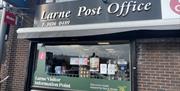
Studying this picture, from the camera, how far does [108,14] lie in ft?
22.8

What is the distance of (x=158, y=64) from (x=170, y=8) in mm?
1460

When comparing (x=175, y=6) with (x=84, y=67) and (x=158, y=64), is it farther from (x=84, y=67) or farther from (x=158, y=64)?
(x=84, y=67)

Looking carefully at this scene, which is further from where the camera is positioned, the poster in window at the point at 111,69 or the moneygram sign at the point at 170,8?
the poster in window at the point at 111,69

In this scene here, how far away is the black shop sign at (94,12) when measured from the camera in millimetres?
6492

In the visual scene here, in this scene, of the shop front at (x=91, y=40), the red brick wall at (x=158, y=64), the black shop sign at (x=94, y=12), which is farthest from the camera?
the black shop sign at (x=94, y=12)

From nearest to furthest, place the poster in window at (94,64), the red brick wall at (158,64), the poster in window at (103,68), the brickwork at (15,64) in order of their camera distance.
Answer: the red brick wall at (158,64) → the poster in window at (103,68) → the poster in window at (94,64) → the brickwork at (15,64)

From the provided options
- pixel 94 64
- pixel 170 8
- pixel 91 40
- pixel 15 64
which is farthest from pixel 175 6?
pixel 15 64

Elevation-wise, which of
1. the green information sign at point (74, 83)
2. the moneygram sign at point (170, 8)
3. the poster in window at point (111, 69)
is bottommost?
the green information sign at point (74, 83)

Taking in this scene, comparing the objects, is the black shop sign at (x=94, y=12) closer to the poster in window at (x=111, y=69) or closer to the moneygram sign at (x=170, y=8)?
the moneygram sign at (x=170, y=8)

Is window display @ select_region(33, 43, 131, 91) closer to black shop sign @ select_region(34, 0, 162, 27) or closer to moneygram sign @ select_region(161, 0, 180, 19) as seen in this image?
black shop sign @ select_region(34, 0, 162, 27)

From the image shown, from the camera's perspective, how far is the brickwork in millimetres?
7898

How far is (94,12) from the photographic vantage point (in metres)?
7.12

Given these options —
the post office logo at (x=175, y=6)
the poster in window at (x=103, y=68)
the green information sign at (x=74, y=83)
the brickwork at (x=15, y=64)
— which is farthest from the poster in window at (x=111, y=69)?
the brickwork at (x=15, y=64)

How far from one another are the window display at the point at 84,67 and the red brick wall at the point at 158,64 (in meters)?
0.39
